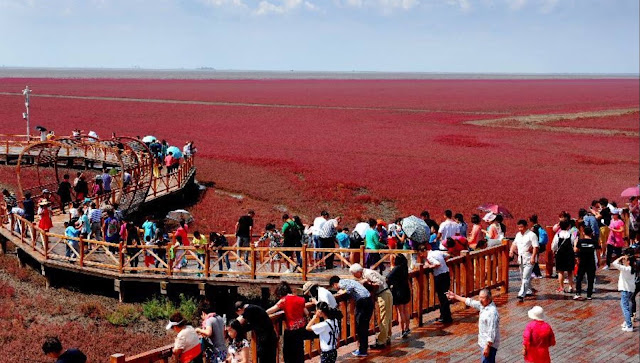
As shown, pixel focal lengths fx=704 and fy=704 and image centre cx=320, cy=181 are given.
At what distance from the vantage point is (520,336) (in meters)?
11.1

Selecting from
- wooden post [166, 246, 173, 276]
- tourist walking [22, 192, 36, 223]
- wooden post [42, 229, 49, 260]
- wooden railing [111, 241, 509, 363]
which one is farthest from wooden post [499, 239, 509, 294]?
tourist walking [22, 192, 36, 223]

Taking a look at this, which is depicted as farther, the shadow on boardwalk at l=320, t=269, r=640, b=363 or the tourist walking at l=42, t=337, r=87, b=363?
the shadow on boardwalk at l=320, t=269, r=640, b=363

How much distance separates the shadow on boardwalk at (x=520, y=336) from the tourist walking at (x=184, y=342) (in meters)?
2.34

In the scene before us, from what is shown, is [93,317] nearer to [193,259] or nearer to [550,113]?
[193,259]

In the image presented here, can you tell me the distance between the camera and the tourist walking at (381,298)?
33.4 feet

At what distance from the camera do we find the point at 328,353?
351 inches

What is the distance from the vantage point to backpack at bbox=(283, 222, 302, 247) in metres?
15.8

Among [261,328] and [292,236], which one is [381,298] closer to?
[261,328]

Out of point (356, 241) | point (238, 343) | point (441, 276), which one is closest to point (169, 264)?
point (356, 241)

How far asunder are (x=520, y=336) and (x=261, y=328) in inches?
189

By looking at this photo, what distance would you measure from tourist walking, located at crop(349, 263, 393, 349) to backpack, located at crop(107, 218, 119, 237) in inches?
350

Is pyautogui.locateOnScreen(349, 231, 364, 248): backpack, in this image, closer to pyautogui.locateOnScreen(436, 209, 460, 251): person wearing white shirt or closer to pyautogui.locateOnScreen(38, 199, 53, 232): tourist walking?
pyautogui.locateOnScreen(436, 209, 460, 251): person wearing white shirt

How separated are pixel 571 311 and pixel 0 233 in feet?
52.8

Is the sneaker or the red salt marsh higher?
the sneaker
